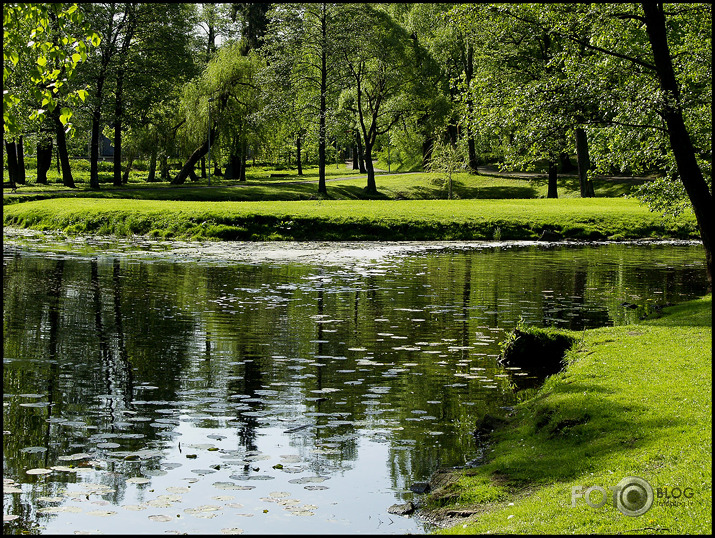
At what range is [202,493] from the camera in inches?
299

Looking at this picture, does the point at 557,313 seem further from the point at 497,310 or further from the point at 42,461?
the point at 42,461

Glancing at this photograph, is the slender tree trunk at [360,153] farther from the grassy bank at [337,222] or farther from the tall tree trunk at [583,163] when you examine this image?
the grassy bank at [337,222]

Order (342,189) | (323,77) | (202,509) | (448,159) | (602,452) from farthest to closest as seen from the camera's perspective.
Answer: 1. (342,189)
2. (448,159)
3. (323,77)
4. (602,452)
5. (202,509)

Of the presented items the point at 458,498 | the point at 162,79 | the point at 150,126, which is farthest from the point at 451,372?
the point at 150,126

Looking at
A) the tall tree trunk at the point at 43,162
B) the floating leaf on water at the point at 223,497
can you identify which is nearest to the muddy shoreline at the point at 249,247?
the floating leaf on water at the point at 223,497

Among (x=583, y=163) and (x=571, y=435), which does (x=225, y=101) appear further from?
(x=571, y=435)

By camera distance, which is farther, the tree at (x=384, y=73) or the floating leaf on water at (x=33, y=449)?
the tree at (x=384, y=73)

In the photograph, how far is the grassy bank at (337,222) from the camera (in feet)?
127

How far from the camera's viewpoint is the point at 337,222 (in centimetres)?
3956

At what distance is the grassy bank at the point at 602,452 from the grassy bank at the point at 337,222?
27.6 metres

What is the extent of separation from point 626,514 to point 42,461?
5.88 meters

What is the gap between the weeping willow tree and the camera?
59812 mm

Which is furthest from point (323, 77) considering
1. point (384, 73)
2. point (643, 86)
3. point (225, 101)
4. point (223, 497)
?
point (223, 497)

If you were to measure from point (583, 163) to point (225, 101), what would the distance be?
27.7 metres
